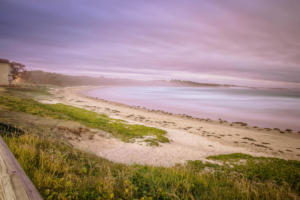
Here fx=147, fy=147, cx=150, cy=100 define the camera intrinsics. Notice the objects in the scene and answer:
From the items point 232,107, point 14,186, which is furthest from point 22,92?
point 232,107

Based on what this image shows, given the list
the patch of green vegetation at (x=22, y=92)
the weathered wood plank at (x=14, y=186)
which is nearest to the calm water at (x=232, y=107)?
the patch of green vegetation at (x=22, y=92)

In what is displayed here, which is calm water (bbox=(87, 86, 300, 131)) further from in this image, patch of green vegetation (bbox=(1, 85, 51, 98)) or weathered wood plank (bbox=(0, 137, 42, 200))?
weathered wood plank (bbox=(0, 137, 42, 200))

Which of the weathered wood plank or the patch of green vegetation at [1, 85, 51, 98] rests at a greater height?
the weathered wood plank

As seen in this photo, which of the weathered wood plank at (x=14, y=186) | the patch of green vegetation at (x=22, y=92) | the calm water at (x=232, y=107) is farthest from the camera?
the patch of green vegetation at (x=22, y=92)

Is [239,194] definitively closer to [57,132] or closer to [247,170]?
[247,170]

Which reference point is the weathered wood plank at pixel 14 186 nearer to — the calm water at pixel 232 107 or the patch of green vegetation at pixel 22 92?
the calm water at pixel 232 107

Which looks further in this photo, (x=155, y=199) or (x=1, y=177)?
(x=155, y=199)

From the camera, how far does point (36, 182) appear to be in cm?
250

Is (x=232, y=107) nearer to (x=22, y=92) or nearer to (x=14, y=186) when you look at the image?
(x=14, y=186)

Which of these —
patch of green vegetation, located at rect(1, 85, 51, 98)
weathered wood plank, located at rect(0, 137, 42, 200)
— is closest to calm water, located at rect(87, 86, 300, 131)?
patch of green vegetation, located at rect(1, 85, 51, 98)

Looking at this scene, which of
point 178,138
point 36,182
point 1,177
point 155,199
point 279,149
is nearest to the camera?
point 1,177

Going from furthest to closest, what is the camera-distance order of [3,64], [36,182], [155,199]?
[3,64], [155,199], [36,182]

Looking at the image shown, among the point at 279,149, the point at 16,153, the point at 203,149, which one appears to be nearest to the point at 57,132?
the point at 16,153

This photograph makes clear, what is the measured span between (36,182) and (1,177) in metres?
1.39
